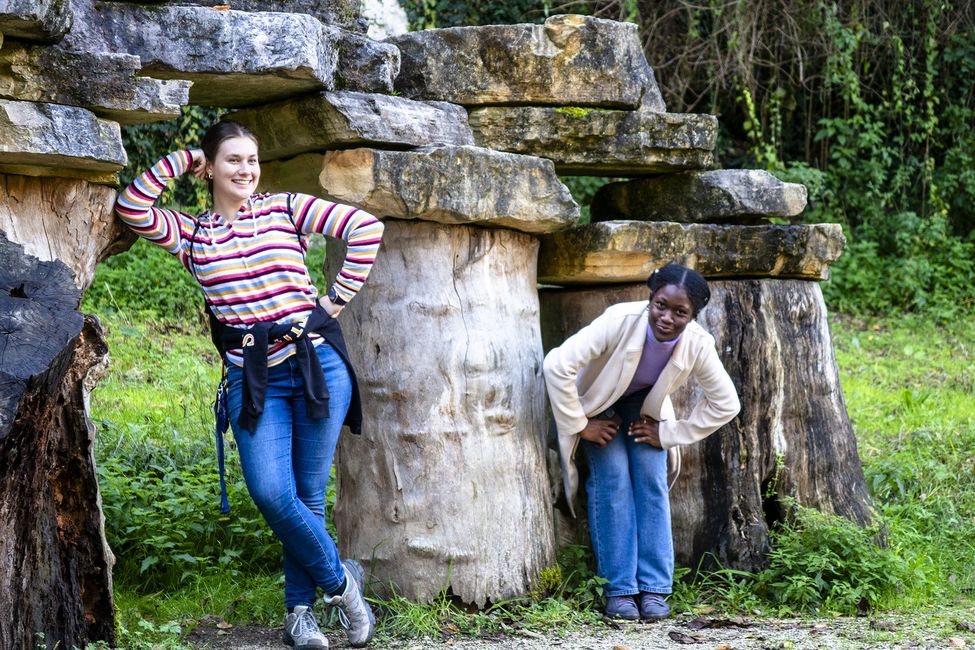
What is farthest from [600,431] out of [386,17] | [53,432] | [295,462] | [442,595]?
[386,17]

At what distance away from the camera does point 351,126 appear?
425 cm

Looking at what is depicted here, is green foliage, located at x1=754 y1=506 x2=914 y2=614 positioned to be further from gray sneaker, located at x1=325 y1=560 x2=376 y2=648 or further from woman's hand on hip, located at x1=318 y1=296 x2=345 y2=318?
woman's hand on hip, located at x1=318 y1=296 x2=345 y2=318

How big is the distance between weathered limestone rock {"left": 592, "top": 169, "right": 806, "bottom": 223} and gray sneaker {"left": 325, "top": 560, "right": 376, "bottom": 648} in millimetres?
2264

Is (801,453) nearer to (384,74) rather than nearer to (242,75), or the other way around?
(384,74)

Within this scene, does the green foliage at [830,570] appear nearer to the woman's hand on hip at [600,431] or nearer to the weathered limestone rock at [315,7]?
the woman's hand on hip at [600,431]

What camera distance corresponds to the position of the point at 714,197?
17.1 ft

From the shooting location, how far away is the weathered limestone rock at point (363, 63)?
4.38m

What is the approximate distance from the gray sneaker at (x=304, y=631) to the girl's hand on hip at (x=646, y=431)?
5.04 feet

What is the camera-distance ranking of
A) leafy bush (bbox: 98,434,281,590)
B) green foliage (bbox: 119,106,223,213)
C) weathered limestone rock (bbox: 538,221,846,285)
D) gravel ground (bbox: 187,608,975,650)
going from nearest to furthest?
gravel ground (bbox: 187,608,975,650)
weathered limestone rock (bbox: 538,221,846,285)
leafy bush (bbox: 98,434,281,590)
green foliage (bbox: 119,106,223,213)

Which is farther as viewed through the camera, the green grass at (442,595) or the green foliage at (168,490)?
the green foliage at (168,490)

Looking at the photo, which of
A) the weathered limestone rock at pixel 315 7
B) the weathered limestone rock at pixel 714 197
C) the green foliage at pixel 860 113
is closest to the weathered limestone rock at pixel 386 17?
the green foliage at pixel 860 113

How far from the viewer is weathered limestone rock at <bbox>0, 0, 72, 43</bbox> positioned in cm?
324

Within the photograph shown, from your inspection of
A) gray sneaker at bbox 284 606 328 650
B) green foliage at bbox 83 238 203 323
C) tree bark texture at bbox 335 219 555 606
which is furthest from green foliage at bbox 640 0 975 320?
gray sneaker at bbox 284 606 328 650

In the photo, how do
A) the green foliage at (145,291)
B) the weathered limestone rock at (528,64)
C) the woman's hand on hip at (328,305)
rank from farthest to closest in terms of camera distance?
the green foliage at (145,291) < the weathered limestone rock at (528,64) < the woman's hand on hip at (328,305)
